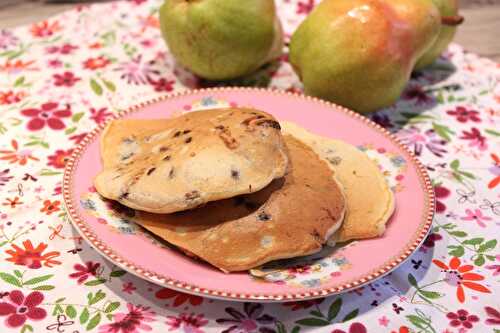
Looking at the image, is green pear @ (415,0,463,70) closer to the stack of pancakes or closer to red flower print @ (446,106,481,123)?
red flower print @ (446,106,481,123)

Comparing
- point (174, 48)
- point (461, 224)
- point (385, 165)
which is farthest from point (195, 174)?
point (174, 48)

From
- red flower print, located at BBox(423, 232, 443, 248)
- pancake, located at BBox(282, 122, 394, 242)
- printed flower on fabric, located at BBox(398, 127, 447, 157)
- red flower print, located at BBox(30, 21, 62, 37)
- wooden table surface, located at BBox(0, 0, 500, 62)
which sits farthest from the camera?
wooden table surface, located at BBox(0, 0, 500, 62)

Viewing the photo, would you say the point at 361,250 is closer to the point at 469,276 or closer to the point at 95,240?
the point at 469,276

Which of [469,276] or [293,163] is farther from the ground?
[293,163]

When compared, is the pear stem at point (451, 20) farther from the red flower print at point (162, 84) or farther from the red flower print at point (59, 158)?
the red flower print at point (59, 158)

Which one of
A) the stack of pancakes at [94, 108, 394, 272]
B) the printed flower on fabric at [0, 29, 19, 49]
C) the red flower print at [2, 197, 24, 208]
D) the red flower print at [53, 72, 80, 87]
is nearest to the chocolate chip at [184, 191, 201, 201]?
the stack of pancakes at [94, 108, 394, 272]

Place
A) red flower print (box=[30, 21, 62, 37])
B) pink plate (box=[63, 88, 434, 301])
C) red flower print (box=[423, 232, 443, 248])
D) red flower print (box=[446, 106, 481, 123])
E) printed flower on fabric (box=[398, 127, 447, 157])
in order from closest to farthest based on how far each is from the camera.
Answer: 1. pink plate (box=[63, 88, 434, 301])
2. red flower print (box=[423, 232, 443, 248])
3. printed flower on fabric (box=[398, 127, 447, 157])
4. red flower print (box=[446, 106, 481, 123])
5. red flower print (box=[30, 21, 62, 37])
